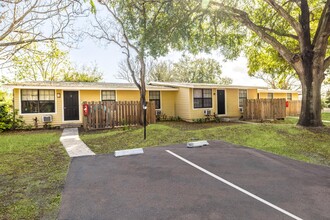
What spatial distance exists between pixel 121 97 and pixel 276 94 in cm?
1748

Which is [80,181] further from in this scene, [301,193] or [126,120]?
[126,120]

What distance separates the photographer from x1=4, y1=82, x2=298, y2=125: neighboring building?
544 inches

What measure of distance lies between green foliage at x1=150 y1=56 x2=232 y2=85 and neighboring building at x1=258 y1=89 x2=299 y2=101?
14.4 m

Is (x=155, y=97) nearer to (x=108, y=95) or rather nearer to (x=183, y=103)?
(x=183, y=103)

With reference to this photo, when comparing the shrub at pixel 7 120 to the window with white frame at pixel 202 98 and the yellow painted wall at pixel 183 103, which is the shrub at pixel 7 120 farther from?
the window with white frame at pixel 202 98

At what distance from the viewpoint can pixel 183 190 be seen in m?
3.78

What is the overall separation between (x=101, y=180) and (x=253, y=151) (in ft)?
14.4

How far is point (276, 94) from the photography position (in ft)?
82.6

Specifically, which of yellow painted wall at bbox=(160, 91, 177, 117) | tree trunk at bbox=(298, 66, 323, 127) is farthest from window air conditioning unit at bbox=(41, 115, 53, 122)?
tree trunk at bbox=(298, 66, 323, 127)

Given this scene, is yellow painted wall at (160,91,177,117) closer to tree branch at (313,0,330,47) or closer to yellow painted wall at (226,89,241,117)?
yellow painted wall at (226,89,241,117)

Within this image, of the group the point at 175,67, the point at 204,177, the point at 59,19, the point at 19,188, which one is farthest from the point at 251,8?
the point at 175,67

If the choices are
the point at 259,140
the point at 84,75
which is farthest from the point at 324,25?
the point at 84,75

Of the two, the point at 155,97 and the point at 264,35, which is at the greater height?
the point at 264,35

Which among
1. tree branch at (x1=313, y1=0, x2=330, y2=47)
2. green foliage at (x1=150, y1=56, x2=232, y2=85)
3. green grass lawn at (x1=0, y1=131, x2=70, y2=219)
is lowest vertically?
green grass lawn at (x1=0, y1=131, x2=70, y2=219)
